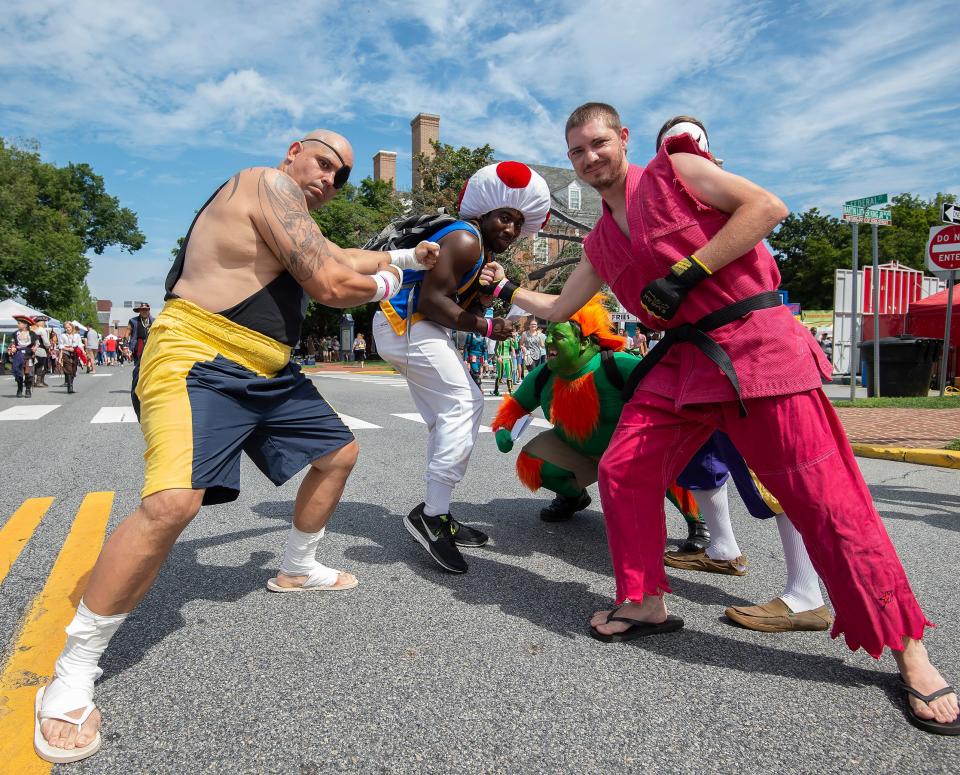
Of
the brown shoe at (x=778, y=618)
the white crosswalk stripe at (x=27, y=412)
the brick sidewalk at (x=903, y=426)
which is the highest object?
the brown shoe at (x=778, y=618)

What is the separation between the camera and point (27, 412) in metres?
10.6

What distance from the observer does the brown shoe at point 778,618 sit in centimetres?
260

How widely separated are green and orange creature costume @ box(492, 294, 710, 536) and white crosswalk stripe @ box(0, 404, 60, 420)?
28.5 ft

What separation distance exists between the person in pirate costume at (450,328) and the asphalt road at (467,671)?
21 cm

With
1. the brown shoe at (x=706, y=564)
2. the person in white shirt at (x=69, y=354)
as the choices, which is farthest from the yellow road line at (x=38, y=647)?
the person in white shirt at (x=69, y=354)

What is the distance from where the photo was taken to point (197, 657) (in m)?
2.28

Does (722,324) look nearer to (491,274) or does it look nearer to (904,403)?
(491,274)

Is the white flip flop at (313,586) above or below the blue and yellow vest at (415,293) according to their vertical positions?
below

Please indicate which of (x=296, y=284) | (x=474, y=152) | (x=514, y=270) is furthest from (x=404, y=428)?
(x=474, y=152)

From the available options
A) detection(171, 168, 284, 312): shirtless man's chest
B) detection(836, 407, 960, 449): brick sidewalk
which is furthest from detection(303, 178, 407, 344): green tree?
detection(171, 168, 284, 312): shirtless man's chest

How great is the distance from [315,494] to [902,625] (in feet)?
6.82

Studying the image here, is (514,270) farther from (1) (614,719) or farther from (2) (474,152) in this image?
(1) (614,719)

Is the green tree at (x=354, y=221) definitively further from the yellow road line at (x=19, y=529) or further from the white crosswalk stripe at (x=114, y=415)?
the yellow road line at (x=19, y=529)

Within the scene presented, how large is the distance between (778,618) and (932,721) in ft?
2.31
